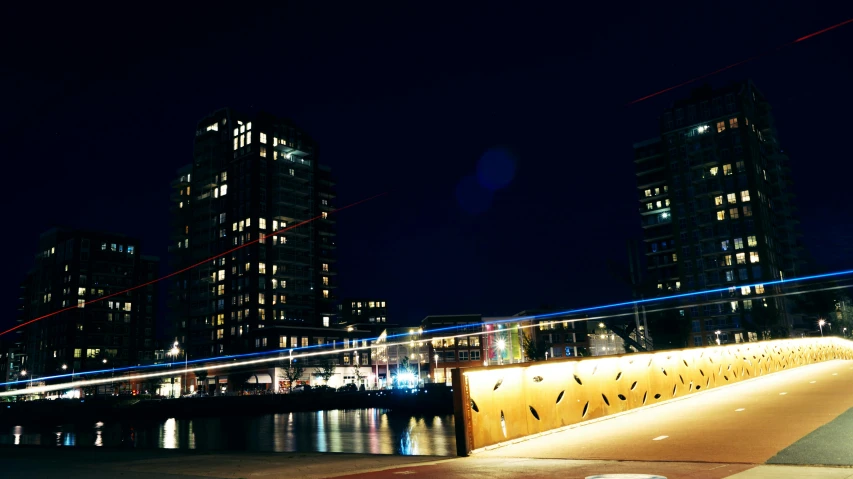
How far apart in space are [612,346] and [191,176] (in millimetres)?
106791

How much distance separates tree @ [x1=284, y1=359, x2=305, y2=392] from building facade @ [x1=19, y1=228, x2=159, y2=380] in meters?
56.9

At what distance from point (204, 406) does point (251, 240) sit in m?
36.3

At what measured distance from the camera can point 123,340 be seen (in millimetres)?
146750

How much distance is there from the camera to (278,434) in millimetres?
61906

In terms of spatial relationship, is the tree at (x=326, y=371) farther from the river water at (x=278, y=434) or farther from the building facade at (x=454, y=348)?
the building facade at (x=454, y=348)

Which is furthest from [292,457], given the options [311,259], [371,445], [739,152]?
[739,152]

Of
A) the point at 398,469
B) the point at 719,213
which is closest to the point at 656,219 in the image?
the point at 719,213

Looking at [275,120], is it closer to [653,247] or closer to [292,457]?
[653,247]

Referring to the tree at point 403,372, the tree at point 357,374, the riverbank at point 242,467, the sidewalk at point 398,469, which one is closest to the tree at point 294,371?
the tree at point 357,374

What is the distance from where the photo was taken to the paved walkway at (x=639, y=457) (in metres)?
9.05

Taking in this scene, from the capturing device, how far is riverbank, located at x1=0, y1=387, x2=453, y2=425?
276 ft

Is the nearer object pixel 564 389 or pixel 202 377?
pixel 564 389

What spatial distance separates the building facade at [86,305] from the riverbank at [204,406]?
174ft

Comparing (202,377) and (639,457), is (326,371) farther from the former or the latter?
(639,457)
